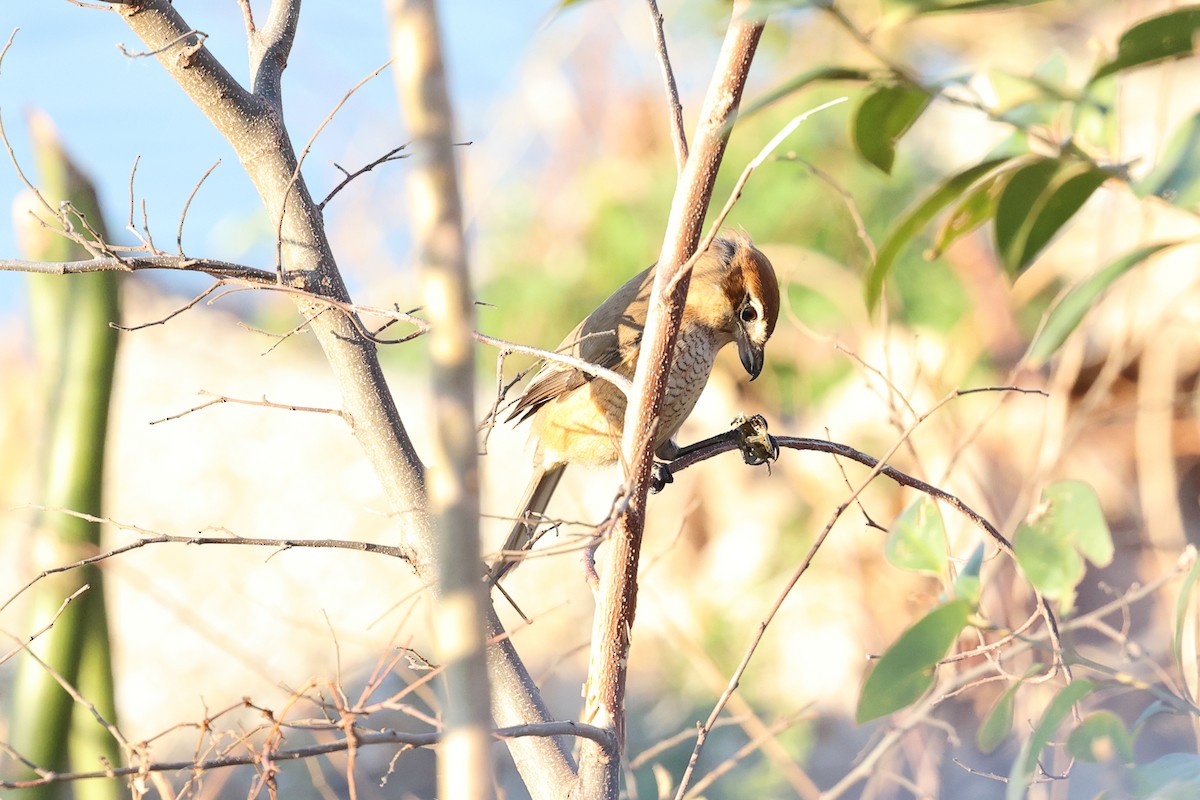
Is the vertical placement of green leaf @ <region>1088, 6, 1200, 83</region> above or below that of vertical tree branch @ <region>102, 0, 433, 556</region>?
below

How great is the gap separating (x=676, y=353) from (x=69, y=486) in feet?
4.11

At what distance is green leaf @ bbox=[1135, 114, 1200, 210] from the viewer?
695mm

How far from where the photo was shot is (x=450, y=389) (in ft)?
1.94

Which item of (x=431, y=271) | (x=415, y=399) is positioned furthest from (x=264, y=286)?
(x=415, y=399)

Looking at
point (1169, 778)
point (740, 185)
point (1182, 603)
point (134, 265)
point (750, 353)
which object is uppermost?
point (750, 353)

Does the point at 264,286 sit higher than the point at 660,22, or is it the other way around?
the point at 660,22

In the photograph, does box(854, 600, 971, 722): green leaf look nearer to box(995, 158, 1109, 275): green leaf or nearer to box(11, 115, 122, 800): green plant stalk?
box(995, 158, 1109, 275): green leaf

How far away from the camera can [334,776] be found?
3.79 metres

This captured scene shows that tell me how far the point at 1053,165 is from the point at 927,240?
14.2 ft

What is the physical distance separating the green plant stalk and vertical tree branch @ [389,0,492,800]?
1387 mm

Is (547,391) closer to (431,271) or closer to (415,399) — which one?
(431,271)

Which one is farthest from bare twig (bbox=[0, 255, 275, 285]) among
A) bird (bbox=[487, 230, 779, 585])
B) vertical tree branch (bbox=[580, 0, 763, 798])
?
bird (bbox=[487, 230, 779, 585])

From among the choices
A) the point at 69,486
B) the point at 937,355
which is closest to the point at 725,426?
the point at 937,355

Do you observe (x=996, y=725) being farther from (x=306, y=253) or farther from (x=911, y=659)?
(x=306, y=253)
